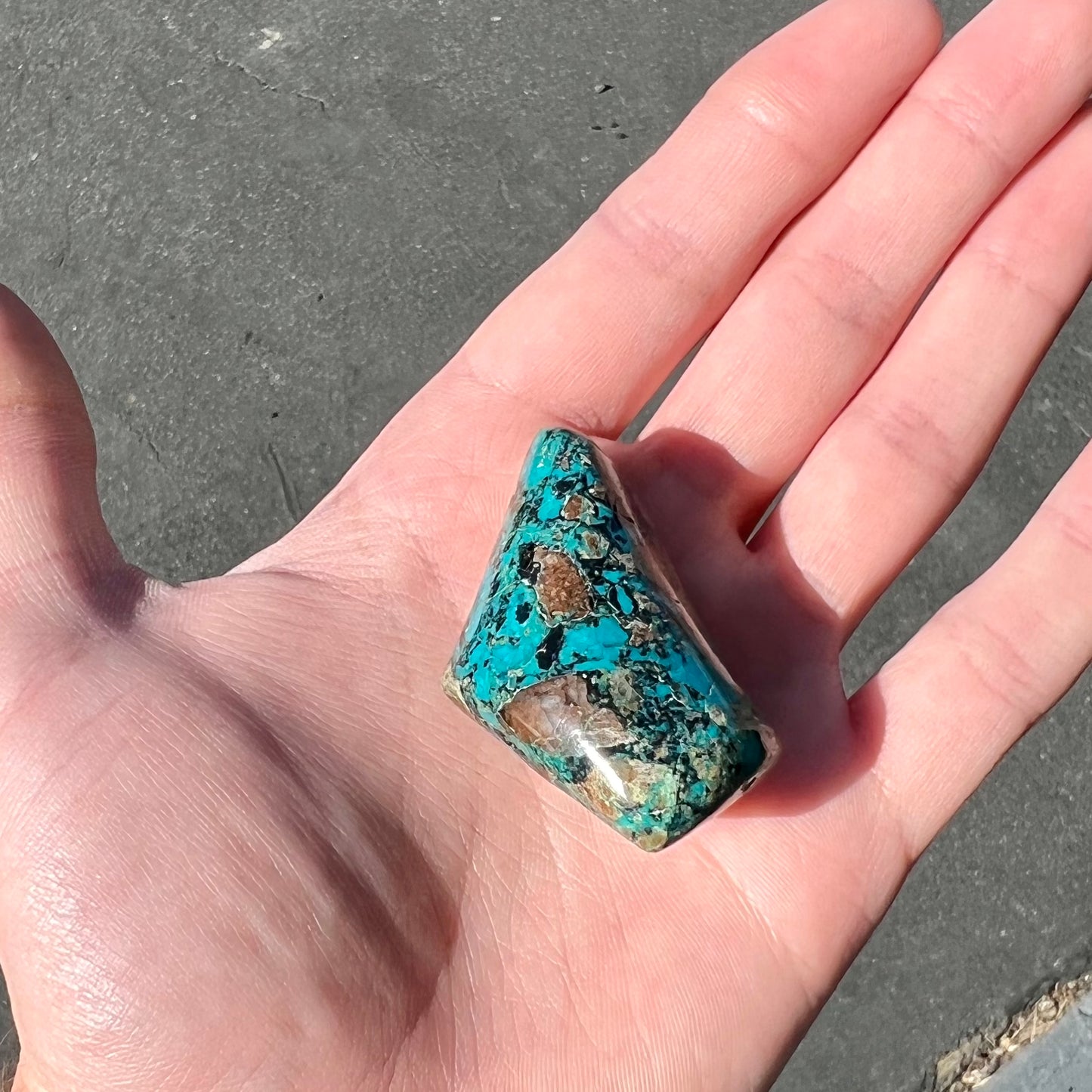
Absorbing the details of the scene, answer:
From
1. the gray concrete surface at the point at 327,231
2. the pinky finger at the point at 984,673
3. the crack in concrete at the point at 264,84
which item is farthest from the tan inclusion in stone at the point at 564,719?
the crack in concrete at the point at 264,84

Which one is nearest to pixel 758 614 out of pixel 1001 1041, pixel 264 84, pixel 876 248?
pixel 876 248

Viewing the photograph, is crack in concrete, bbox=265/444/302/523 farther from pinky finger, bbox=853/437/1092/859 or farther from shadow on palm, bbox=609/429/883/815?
pinky finger, bbox=853/437/1092/859

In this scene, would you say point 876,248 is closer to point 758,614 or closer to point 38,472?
point 758,614

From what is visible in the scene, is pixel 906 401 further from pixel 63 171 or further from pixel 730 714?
pixel 63 171

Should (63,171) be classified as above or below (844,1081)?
above

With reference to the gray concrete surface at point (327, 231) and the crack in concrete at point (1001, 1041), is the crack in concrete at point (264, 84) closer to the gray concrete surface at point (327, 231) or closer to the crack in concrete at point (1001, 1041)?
the gray concrete surface at point (327, 231)

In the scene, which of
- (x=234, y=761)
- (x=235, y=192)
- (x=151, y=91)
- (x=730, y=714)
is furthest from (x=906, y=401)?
(x=151, y=91)
